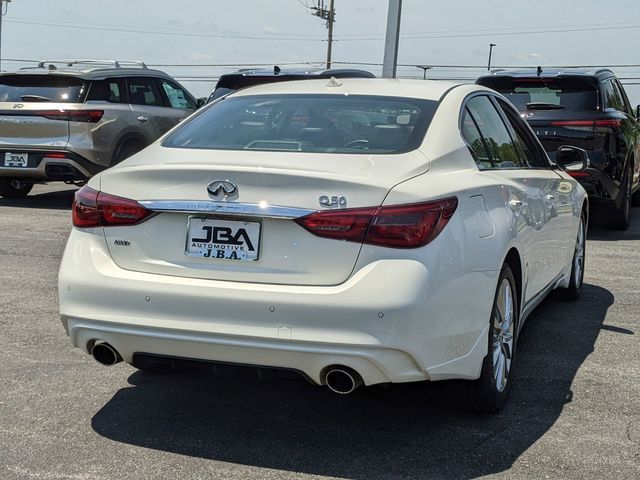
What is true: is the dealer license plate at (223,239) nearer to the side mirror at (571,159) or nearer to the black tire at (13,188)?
the side mirror at (571,159)

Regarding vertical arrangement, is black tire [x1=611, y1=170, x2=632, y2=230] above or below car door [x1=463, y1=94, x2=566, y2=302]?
below

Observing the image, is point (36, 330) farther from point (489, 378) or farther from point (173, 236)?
point (489, 378)

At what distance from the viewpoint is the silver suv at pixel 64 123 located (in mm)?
11547

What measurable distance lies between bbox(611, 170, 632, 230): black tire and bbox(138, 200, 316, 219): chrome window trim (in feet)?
25.1

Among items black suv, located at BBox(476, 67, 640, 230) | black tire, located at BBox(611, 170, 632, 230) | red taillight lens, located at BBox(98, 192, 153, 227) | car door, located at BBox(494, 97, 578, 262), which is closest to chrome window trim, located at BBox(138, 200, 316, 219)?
red taillight lens, located at BBox(98, 192, 153, 227)

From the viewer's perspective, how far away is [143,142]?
12.8 meters

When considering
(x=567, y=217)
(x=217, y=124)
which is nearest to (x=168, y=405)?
(x=217, y=124)

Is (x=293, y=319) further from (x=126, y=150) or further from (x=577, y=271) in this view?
(x=126, y=150)

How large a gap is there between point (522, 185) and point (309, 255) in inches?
68.7

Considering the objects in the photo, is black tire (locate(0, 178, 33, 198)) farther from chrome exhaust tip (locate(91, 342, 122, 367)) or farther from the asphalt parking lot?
chrome exhaust tip (locate(91, 342, 122, 367))

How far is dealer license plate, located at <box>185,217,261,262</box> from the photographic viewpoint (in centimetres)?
375

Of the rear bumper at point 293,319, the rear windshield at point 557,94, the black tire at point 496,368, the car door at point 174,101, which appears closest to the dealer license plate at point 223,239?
the rear bumper at point 293,319

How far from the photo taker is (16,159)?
38.1 ft

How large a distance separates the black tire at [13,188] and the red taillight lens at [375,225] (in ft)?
33.2
